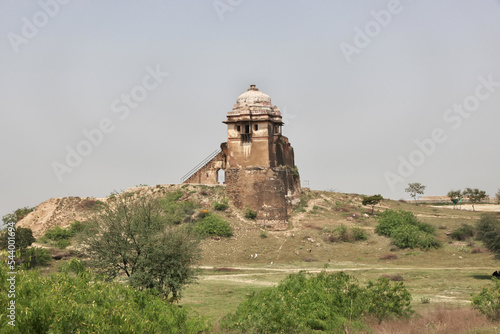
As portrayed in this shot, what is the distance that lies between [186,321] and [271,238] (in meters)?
31.2

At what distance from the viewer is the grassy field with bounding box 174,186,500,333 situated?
28.6 m

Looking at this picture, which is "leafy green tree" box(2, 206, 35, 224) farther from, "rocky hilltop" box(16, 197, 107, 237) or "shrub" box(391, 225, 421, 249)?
"shrub" box(391, 225, 421, 249)

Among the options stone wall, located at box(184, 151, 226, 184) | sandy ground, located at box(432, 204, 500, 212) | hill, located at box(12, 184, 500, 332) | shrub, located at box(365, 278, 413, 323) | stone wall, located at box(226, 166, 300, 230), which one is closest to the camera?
shrub, located at box(365, 278, 413, 323)

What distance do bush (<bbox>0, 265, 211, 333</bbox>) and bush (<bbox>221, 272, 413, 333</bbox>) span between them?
266 cm

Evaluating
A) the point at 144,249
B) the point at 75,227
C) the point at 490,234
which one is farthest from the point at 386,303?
the point at 75,227

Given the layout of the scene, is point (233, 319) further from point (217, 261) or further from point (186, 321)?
point (217, 261)

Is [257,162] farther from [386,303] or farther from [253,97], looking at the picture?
[386,303]

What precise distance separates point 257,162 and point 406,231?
15.0m

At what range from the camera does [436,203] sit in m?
78.4

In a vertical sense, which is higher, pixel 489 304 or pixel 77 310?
pixel 77 310

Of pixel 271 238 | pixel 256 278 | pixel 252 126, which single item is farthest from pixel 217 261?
pixel 252 126

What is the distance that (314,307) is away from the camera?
20.2m

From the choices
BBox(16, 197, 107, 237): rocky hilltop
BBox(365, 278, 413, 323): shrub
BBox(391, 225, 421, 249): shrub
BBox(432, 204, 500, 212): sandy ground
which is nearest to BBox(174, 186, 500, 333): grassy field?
BBox(391, 225, 421, 249): shrub

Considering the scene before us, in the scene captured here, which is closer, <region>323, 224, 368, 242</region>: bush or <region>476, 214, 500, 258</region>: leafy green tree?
<region>476, 214, 500, 258</region>: leafy green tree
